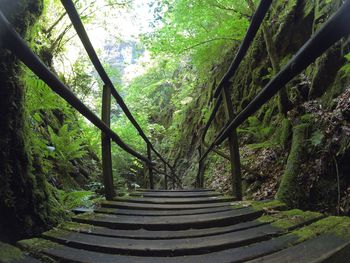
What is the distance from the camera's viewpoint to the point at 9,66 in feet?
6.32

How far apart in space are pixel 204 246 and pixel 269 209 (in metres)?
0.92

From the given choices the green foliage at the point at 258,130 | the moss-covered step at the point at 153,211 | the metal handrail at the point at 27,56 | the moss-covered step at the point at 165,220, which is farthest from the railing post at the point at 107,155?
the green foliage at the point at 258,130

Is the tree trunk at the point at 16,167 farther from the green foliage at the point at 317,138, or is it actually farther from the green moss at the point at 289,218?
the green foliage at the point at 317,138

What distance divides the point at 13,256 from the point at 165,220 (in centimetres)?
111

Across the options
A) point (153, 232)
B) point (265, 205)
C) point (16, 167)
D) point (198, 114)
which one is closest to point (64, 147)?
point (16, 167)

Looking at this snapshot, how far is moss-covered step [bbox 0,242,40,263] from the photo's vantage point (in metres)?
1.28

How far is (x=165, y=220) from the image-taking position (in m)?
2.22

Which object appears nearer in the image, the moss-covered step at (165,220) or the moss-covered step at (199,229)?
the moss-covered step at (199,229)

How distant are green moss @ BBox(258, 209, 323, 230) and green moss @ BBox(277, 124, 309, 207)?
62.7 inches

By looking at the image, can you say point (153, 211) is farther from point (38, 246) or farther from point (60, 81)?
point (60, 81)

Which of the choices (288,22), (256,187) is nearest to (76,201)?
(256,187)

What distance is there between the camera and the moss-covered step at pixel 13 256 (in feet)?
4.19

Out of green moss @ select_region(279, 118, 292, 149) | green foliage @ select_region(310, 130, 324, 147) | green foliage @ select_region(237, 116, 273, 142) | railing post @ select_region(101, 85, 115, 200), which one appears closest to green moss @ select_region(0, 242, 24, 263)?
railing post @ select_region(101, 85, 115, 200)

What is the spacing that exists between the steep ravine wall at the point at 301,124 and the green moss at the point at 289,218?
1.30m
